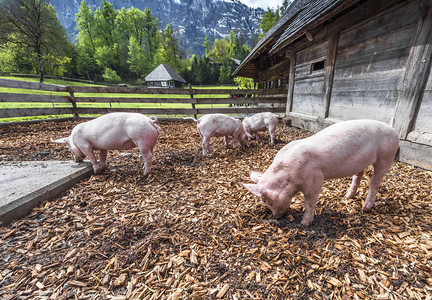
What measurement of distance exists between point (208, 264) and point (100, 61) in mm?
56797

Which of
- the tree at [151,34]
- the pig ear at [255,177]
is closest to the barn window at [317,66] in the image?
the pig ear at [255,177]

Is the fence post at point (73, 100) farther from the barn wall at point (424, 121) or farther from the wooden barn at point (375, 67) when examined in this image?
the barn wall at point (424, 121)

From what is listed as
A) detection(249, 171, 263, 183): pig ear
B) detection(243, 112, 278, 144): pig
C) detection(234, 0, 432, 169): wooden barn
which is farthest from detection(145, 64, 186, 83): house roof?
detection(249, 171, 263, 183): pig ear

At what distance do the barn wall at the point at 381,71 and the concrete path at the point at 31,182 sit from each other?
639 centimetres

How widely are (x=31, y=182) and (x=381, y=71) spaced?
716cm

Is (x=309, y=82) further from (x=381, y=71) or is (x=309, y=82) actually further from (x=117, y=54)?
(x=117, y=54)

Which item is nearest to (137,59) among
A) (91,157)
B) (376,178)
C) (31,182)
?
(91,157)

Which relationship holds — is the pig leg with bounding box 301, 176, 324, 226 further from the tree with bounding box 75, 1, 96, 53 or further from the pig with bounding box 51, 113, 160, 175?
the tree with bounding box 75, 1, 96, 53

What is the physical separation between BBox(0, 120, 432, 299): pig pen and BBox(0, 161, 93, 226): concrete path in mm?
122

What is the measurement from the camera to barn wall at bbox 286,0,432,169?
3.17 meters

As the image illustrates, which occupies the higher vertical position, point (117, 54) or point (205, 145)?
point (117, 54)

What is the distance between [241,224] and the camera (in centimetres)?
212

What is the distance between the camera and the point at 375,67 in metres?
4.05

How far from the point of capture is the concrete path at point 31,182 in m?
2.08
